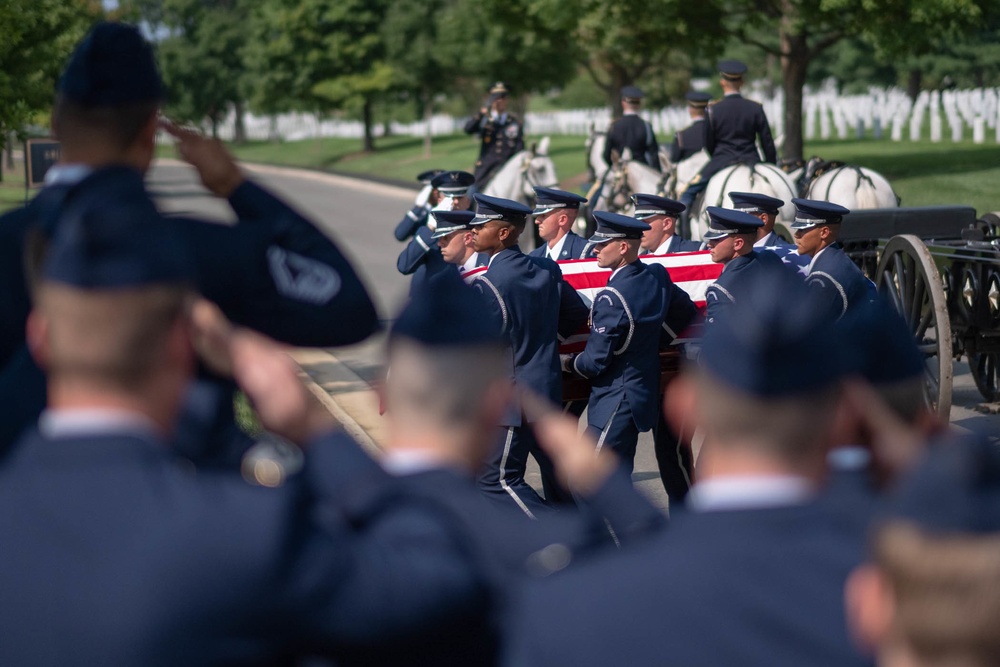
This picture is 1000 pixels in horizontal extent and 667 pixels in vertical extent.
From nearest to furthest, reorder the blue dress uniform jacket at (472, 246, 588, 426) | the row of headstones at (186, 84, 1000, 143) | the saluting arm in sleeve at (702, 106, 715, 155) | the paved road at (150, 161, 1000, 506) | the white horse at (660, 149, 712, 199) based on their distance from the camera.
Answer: the blue dress uniform jacket at (472, 246, 588, 426)
the paved road at (150, 161, 1000, 506)
the saluting arm in sleeve at (702, 106, 715, 155)
the white horse at (660, 149, 712, 199)
the row of headstones at (186, 84, 1000, 143)

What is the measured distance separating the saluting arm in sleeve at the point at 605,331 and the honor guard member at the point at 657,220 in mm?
2127

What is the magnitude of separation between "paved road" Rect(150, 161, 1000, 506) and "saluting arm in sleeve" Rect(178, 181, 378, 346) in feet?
0.39

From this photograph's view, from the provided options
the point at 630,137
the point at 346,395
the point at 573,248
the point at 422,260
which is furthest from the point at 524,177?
the point at 422,260

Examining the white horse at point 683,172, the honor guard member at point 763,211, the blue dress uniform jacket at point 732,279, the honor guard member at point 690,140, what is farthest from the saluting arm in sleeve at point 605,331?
the honor guard member at point 690,140

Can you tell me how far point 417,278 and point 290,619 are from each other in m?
5.52

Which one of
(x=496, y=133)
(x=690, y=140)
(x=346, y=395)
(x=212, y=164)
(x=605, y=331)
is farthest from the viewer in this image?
(x=496, y=133)

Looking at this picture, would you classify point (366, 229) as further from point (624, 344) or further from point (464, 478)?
point (464, 478)

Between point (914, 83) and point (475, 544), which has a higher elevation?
point (475, 544)

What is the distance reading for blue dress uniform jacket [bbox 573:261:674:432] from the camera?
730cm

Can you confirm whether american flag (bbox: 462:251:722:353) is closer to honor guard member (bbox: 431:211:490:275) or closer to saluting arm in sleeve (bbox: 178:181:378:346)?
honor guard member (bbox: 431:211:490:275)

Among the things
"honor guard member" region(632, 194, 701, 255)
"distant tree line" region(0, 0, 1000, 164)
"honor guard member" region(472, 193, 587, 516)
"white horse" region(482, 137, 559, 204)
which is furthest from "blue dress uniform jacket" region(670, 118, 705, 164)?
"honor guard member" region(472, 193, 587, 516)

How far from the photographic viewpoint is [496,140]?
20.8 metres

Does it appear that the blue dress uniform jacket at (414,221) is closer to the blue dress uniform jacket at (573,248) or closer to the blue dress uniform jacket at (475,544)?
the blue dress uniform jacket at (573,248)

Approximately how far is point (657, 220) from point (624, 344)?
2.34 meters
